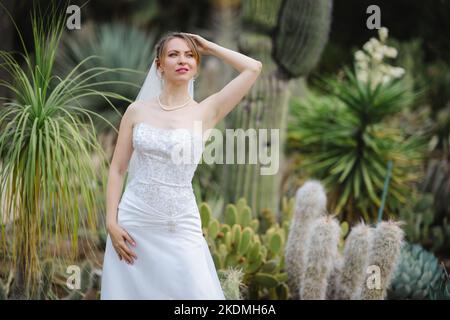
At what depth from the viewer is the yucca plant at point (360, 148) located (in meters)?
6.13

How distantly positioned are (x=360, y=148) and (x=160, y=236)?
3495 millimetres

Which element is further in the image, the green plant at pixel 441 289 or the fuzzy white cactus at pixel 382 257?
the green plant at pixel 441 289

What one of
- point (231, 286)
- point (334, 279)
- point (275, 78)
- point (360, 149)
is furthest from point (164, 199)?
point (360, 149)

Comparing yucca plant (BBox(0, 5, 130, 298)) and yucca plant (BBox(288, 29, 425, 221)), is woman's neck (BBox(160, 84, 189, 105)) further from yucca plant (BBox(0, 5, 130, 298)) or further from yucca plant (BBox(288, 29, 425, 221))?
yucca plant (BBox(288, 29, 425, 221))

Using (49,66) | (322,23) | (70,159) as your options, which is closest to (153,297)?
(70,159)

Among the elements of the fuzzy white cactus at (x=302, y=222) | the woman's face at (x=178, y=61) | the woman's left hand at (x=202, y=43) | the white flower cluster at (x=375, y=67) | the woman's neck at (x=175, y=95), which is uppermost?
the white flower cluster at (x=375, y=67)

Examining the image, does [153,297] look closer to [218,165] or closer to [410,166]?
[218,165]

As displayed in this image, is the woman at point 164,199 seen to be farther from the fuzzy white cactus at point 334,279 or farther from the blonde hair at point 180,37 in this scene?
the fuzzy white cactus at point 334,279

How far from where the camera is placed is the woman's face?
315 cm

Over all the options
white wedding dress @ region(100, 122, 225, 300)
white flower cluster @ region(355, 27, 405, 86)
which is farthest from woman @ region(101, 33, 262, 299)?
white flower cluster @ region(355, 27, 405, 86)

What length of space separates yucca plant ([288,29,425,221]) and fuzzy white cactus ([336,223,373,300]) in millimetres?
1292

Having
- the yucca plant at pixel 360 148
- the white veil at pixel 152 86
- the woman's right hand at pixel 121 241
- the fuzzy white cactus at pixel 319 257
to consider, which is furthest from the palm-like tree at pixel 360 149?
the woman's right hand at pixel 121 241

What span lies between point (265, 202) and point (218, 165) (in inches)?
25.1

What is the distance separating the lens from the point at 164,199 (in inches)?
125
